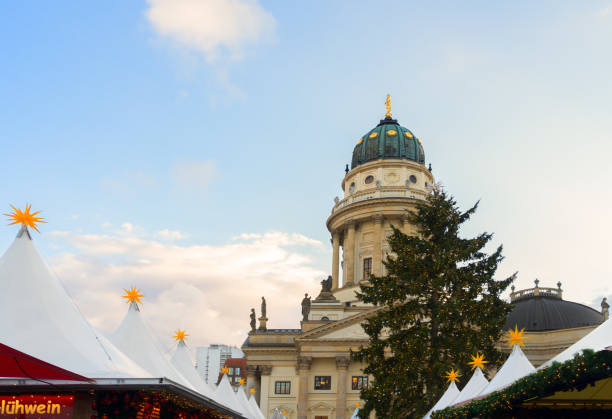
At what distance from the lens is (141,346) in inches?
749

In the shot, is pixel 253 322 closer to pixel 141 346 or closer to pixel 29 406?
pixel 141 346

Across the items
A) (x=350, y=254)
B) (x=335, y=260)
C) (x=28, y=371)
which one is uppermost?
(x=350, y=254)

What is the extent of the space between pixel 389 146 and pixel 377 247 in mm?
12845

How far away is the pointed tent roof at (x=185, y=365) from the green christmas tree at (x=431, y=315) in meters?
8.24

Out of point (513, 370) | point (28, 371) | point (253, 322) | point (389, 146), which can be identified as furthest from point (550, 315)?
point (28, 371)

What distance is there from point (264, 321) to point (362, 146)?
933 inches

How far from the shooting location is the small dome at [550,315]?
2451 inches

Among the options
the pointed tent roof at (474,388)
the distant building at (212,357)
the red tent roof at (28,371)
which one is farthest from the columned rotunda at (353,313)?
the distant building at (212,357)

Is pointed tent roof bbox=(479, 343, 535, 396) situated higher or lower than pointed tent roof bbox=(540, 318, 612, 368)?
lower

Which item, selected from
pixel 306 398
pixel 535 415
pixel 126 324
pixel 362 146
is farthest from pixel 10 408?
pixel 362 146

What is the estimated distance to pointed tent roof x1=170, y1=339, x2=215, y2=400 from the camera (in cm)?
2474

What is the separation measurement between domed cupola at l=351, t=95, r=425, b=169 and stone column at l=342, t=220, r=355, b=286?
28.3 feet

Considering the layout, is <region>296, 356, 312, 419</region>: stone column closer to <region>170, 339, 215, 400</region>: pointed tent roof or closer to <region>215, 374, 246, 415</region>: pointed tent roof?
<region>215, 374, 246, 415</region>: pointed tent roof

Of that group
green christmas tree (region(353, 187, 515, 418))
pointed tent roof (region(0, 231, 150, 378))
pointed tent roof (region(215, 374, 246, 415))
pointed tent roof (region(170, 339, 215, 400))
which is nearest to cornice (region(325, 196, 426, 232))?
green christmas tree (region(353, 187, 515, 418))
